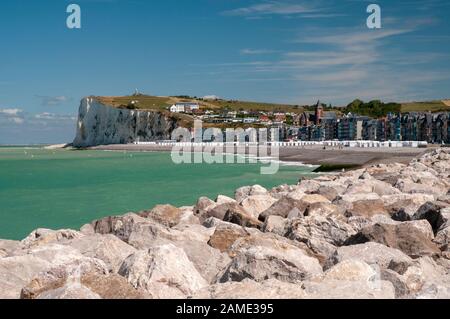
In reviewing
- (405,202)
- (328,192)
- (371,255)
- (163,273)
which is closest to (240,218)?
(405,202)

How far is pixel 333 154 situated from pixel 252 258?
58181 millimetres

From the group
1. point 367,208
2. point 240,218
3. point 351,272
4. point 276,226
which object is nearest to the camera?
point 351,272

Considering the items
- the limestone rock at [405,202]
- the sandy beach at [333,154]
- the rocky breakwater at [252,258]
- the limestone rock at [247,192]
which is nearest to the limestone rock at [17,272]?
the rocky breakwater at [252,258]

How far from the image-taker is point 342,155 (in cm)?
6094

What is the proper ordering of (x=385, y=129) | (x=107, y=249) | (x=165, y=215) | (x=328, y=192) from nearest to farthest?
(x=107, y=249) < (x=165, y=215) < (x=328, y=192) < (x=385, y=129)

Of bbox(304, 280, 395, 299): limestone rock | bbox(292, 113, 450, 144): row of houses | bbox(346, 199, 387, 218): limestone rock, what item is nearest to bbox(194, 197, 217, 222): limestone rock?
bbox(346, 199, 387, 218): limestone rock

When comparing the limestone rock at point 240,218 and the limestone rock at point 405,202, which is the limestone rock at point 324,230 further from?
the limestone rock at point 405,202

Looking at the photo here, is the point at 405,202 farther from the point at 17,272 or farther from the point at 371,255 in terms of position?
the point at 17,272

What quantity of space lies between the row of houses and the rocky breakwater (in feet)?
327

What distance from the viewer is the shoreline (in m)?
47.0

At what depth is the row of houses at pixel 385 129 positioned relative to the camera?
109 meters

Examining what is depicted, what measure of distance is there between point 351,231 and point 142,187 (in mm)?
27550

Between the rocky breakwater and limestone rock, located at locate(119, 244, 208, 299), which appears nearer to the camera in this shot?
the rocky breakwater

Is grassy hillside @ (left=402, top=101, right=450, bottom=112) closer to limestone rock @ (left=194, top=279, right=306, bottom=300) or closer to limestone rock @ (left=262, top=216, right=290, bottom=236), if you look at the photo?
limestone rock @ (left=262, top=216, right=290, bottom=236)
